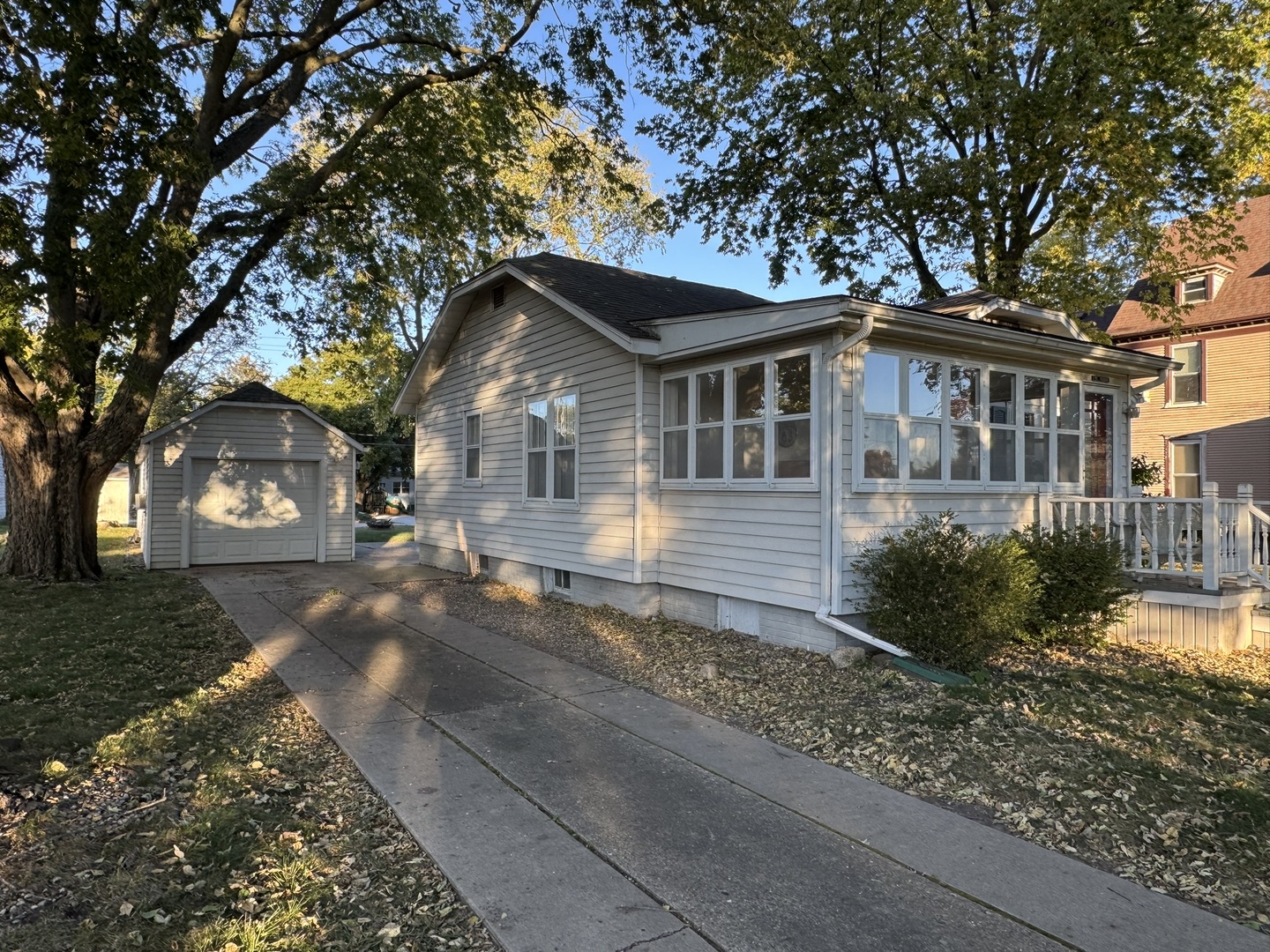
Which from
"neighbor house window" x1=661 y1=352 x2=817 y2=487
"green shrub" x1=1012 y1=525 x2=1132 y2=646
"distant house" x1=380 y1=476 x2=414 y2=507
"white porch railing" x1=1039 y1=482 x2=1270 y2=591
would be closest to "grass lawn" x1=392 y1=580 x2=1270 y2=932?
"green shrub" x1=1012 y1=525 x2=1132 y2=646

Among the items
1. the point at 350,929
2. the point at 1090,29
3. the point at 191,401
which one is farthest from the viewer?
the point at 191,401

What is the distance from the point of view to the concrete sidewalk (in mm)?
3051

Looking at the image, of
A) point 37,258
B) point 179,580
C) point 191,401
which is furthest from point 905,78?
point 191,401

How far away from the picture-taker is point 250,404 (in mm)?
15305

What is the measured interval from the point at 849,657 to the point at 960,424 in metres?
2.98

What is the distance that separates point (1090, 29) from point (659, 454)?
10.5m

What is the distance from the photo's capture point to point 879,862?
3.62 meters

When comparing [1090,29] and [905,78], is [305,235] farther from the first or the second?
[1090,29]

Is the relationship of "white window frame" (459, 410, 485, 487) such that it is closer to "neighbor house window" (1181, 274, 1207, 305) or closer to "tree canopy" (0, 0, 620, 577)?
"tree canopy" (0, 0, 620, 577)

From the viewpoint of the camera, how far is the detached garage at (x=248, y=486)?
14.8m

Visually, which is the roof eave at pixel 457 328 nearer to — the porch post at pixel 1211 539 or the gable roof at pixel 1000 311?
the gable roof at pixel 1000 311

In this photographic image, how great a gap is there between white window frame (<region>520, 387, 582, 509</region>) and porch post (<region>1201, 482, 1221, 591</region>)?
7.22m

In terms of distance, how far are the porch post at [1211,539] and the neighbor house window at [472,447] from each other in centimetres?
1059

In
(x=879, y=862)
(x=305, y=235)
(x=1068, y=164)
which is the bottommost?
(x=879, y=862)
